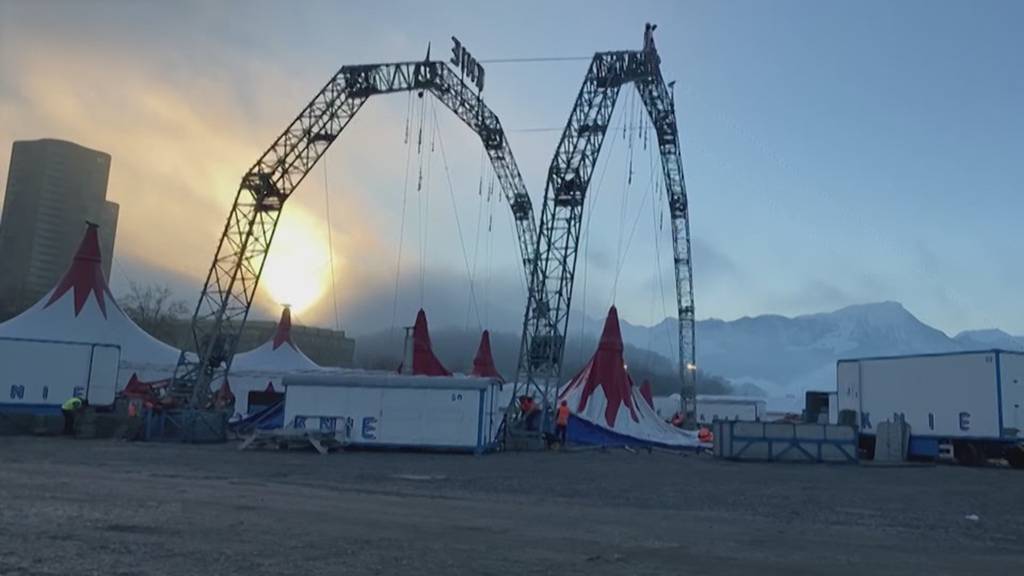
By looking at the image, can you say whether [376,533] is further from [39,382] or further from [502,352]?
[502,352]

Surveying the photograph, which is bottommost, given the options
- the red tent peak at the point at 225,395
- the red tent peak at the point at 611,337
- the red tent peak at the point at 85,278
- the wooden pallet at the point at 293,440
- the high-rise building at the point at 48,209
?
the wooden pallet at the point at 293,440

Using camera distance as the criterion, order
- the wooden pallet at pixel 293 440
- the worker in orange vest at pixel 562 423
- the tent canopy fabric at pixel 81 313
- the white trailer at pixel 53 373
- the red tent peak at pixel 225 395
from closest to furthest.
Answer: the wooden pallet at pixel 293 440
the white trailer at pixel 53 373
the worker in orange vest at pixel 562 423
the tent canopy fabric at pixel 81 313
the red tent peak at pixel 225 395

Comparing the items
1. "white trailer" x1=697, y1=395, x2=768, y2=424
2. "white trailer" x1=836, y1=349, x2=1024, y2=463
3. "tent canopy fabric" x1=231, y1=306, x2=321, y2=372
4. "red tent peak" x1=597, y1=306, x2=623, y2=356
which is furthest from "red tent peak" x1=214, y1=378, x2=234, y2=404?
"white trailer" x1=697, y1=395, x2=768, y2=424

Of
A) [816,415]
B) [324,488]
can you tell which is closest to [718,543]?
[324,488]

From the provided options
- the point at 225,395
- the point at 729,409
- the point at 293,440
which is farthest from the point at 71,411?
the point at 729,409

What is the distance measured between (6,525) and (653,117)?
41.6m

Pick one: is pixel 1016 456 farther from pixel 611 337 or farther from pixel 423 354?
pixel 423 354

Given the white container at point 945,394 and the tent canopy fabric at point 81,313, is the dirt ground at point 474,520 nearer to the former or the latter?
the white container at point 945,394

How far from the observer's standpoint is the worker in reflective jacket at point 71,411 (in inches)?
1247

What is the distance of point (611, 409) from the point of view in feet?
120

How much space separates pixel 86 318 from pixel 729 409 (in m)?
44.0

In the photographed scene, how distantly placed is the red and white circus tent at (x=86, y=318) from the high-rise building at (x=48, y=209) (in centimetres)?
8653

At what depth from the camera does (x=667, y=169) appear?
56.2 m

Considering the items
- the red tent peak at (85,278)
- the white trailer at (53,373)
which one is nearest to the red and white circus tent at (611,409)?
the white trailer at (53,373)
